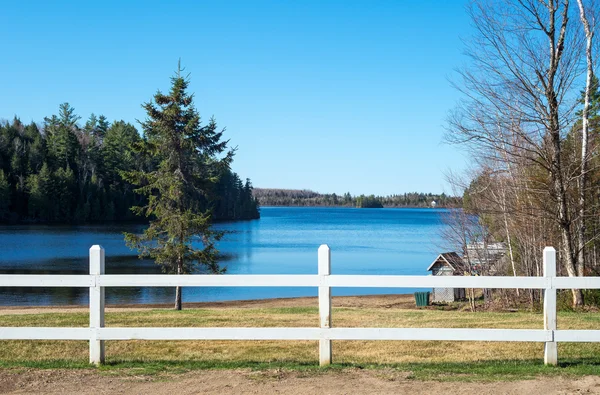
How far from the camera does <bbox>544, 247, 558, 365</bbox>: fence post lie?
851 cm

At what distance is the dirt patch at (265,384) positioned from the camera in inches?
296

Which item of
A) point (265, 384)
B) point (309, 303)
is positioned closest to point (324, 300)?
point (265, 384)

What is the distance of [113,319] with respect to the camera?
578 inches

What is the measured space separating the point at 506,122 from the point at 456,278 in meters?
10.7

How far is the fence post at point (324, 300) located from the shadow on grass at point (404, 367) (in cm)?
17

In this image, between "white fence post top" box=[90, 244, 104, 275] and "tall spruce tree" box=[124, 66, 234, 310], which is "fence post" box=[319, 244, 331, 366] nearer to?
"white fence post top" box=[90, 244, 104, 275]

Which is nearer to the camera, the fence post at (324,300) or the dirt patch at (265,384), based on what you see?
the dirt patch at (265,384)

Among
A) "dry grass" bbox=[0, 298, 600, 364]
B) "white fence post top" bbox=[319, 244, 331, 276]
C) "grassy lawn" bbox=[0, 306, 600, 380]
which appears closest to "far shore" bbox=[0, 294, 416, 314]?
"grassy lawn" bbox=[0, 306, 600, 380]

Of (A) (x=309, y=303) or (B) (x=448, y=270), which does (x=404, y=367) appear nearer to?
(A) (x=309, y=303)


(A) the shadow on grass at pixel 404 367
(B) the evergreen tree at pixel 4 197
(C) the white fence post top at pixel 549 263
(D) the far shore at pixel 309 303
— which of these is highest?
(B) the evergreen tree at pixel 4 197

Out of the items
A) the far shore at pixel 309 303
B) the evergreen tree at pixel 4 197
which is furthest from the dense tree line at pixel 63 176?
the far shore at pixel 309 303

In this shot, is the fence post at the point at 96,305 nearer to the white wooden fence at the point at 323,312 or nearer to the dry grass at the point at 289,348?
the white wooden fence at the point at 323,312

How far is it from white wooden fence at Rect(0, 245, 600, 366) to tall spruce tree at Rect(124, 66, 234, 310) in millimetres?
16408

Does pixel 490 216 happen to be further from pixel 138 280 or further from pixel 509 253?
A: pixel 138 280
